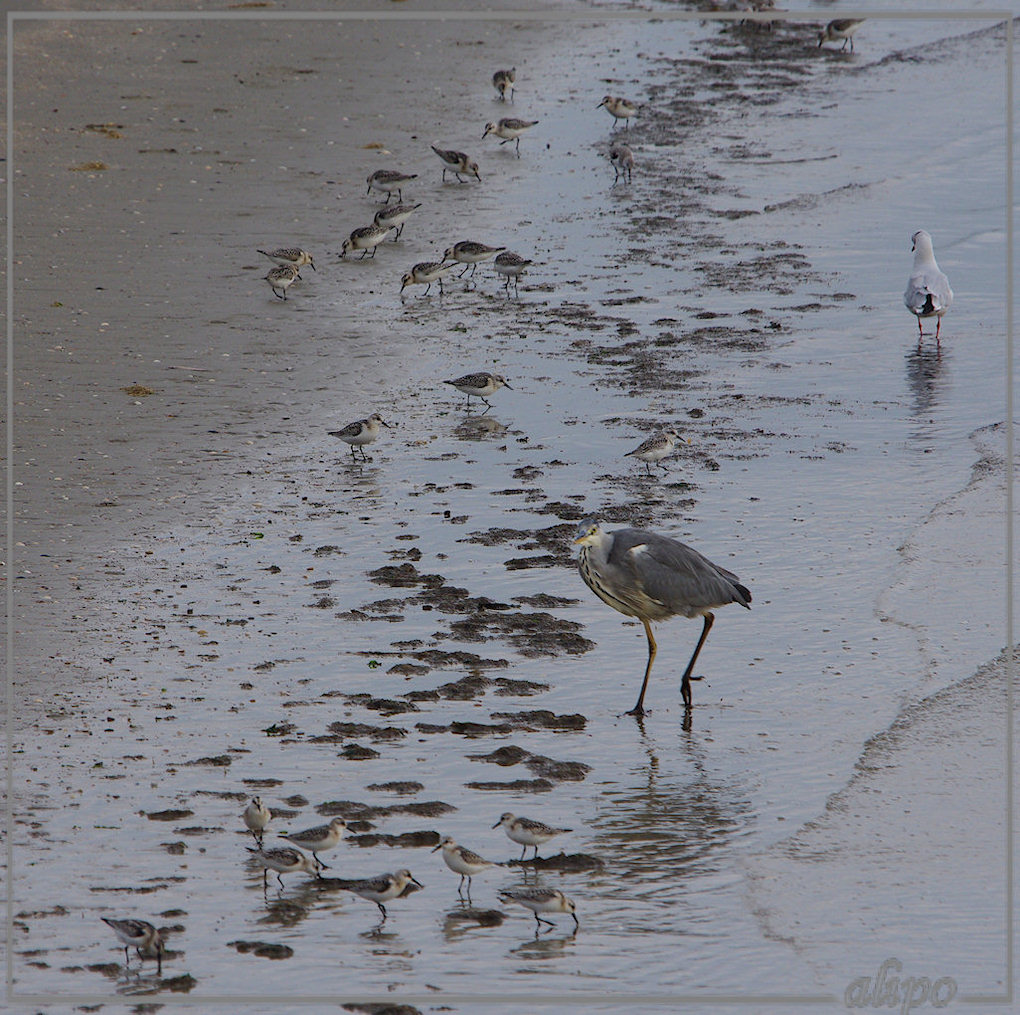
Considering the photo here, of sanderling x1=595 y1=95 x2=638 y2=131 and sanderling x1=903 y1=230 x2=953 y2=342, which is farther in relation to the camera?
sanderling x1=595 y1=95 x2=638 y2=131

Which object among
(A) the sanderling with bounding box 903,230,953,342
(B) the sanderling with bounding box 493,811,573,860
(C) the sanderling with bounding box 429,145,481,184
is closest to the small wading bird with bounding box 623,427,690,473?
(A) the sanderling with bounding box 903,230,953,342

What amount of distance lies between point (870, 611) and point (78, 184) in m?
9.66

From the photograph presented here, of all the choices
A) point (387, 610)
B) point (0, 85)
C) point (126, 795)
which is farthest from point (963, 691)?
point (0, 85)

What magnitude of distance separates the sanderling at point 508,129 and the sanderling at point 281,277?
5.34 m

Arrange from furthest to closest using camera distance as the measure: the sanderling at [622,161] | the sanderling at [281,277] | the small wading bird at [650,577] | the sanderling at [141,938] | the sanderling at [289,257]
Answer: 1. the sanderling at [622,161]
2. the sanderling at [289,257]
3. the sanderling at [281,277]
4. the small wading bird at [650,577]
5. the sanderling at [141,938]

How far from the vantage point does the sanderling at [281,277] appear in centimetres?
1330

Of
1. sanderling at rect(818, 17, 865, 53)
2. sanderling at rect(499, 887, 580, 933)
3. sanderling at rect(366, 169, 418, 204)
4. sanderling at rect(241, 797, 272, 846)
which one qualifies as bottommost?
sanderling at rect(499, 887, 580, 933)

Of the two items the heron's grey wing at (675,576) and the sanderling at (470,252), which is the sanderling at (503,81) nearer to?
the sanderling at (470,252)

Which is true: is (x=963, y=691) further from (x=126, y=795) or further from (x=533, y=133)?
(x=533, y=133)

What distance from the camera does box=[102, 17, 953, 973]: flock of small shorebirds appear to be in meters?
5.65

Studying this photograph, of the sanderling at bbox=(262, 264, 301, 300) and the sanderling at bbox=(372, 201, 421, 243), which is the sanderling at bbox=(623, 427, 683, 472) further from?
the sanderling at bbox=(372, 201, 421, 243)

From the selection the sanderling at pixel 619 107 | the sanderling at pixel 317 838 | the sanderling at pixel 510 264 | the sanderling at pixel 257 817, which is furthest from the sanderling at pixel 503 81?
the sanderling at pixel 317 838

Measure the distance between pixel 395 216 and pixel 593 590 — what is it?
842cm

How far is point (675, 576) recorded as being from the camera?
777cm
